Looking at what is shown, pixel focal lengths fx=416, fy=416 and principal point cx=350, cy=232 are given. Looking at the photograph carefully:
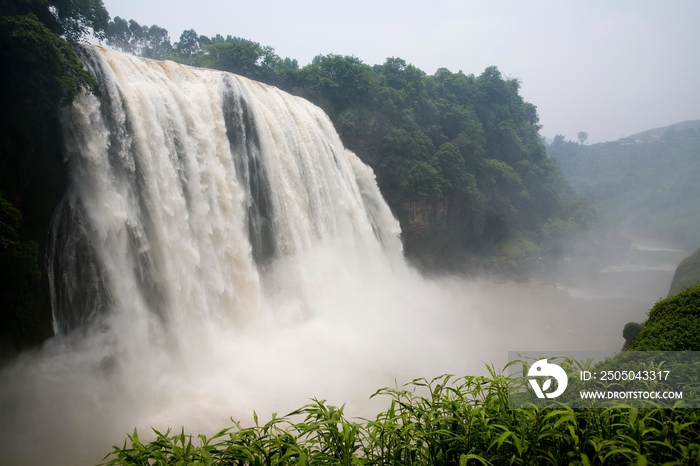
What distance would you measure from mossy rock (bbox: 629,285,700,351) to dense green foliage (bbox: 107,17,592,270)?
47.8 feet

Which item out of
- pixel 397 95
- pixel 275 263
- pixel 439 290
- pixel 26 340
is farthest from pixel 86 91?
pixel 397 95

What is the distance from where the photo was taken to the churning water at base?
6938 millimetres

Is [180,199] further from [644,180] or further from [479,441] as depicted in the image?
[644,180]

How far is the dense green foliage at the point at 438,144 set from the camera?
2081 centimetres

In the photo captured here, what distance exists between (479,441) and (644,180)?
177 ft

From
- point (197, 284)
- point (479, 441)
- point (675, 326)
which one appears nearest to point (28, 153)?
point (197, 284)

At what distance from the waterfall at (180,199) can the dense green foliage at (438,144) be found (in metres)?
8.00

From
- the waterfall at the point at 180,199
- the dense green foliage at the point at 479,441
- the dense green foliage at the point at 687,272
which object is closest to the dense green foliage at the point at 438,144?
the waterfall at the point at 180,199

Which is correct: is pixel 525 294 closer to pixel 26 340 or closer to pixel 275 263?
pixel 275 263

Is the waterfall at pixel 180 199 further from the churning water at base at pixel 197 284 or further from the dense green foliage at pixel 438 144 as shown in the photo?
the dense green foliage at pixel 438 144

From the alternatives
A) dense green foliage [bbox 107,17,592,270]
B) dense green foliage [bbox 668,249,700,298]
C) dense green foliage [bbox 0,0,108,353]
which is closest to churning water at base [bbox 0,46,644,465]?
dense green foliage [bbox 0,0,108,353]

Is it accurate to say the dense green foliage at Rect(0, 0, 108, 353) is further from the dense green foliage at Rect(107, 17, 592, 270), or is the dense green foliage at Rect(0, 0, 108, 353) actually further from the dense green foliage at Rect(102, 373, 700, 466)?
the dense green foliage at Rect(107, 17, 592, 270)

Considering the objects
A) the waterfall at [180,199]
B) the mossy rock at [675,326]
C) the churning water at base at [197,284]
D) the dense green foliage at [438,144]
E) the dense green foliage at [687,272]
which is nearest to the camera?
the mossy rock at [675,326]

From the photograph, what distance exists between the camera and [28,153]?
7191 millimetres
